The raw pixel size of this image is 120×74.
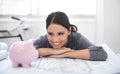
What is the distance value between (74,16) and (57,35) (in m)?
1.89

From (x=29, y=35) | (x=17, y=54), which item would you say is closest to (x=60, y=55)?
(x=17, y=54)

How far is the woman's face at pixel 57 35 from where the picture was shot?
4.97 feet

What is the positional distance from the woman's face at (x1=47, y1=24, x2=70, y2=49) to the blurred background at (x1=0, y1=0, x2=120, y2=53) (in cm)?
175

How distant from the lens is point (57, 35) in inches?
60.1

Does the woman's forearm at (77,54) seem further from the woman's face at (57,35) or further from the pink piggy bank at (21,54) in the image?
the pink piggy bank at (21,54)

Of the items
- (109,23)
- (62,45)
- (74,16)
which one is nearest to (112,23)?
(109,23)

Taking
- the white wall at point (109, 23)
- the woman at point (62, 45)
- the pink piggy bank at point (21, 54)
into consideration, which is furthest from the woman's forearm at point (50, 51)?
the white wall at point (109, 23)

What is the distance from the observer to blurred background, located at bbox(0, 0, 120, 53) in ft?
10.9

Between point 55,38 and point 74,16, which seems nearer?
point 55,38

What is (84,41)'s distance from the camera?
1755 mm

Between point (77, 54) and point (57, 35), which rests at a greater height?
point (57, 35)

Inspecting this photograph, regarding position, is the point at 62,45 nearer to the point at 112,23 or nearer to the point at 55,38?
the point at 55,38

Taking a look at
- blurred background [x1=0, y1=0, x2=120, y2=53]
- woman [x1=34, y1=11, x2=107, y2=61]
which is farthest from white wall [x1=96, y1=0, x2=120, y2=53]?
woman [x1=34, y1=11, x2=107, y2=61]

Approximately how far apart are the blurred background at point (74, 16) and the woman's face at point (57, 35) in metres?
1.75
